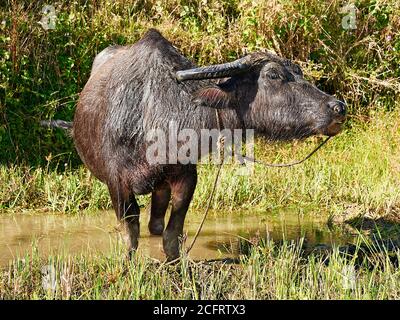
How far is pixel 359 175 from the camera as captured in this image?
23.8ft

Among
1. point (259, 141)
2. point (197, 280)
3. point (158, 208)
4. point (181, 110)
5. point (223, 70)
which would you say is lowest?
point (197, 280)

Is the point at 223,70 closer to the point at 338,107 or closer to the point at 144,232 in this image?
the point at 338,107

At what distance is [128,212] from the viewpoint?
471 centimetres

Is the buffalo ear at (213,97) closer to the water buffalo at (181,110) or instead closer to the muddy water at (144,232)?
the water buffalo at (181,110)

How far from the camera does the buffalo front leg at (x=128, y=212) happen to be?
15.3ft

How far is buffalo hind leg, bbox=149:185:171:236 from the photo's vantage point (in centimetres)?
527

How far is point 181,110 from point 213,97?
0.70ft

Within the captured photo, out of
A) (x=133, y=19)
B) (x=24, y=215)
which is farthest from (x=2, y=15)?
(x=24, y=215)

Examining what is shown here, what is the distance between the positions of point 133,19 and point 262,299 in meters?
5.96

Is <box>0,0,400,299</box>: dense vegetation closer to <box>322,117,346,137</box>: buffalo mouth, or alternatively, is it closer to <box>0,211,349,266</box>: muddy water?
<box>0,211,349,266</box>: muddy water

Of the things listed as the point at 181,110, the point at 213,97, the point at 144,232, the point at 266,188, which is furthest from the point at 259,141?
the point at 266,188

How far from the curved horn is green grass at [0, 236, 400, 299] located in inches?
42.2

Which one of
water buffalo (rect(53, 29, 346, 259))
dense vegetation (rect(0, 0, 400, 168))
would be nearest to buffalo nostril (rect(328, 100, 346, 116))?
water buffalo (rect(53, 29, 346, 259))

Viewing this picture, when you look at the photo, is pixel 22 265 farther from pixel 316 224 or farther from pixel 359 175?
pixel 359 175
